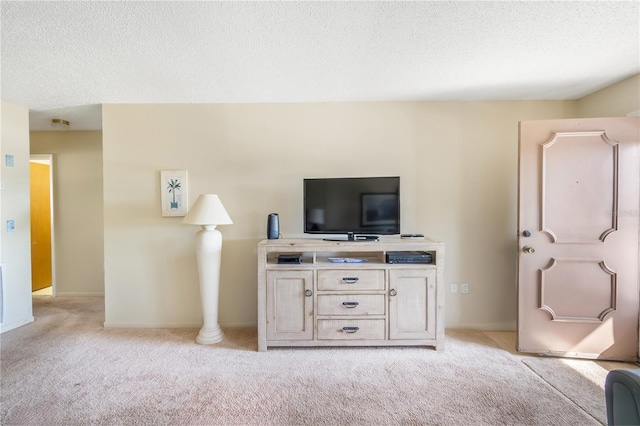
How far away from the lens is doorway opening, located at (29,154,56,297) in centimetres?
392

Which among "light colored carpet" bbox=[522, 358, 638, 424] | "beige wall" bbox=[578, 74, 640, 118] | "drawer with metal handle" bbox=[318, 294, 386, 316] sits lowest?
"light colored carpet" bbox=[522, 358, 638, 424]

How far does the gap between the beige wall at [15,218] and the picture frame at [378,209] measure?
3725 mm

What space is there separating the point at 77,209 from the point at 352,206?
13.2ft

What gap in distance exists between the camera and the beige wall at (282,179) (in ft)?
8.96

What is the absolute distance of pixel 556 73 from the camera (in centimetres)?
217

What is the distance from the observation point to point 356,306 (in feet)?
7.39

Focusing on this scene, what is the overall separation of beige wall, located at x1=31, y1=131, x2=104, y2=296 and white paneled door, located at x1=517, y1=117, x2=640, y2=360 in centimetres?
519

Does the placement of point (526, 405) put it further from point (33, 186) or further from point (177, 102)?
point (33, 186)

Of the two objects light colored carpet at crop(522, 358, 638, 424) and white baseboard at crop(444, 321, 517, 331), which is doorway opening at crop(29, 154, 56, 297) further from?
light colored carpet at crop(522, 358, 638, 424)

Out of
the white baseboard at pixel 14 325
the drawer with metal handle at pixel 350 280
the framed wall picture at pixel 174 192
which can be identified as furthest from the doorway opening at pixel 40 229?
the drawer with metal handle at pixel 350 280

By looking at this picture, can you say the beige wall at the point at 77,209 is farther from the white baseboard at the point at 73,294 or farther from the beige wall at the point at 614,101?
the beige wall at the point at 614,101

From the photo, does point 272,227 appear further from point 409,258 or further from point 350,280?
point 409,258

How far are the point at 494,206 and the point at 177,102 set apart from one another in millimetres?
3491

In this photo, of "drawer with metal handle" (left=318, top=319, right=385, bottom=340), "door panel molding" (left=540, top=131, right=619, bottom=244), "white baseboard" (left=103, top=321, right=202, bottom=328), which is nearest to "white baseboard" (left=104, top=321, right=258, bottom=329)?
"white baseboard" (left=103, top=321, right=202, bottom=328)
